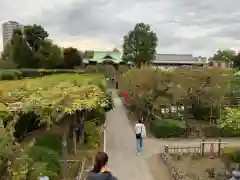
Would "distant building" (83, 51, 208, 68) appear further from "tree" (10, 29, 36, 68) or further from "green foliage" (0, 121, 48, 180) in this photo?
"green foliage" (0, 121, 48, 180)

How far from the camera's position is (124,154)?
1544 centimetres

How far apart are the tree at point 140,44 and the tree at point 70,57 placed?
312 inches

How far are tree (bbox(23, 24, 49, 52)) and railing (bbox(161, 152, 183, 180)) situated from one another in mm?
30964

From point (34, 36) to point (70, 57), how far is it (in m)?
9.06

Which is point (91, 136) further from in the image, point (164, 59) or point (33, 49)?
point (164, 59)

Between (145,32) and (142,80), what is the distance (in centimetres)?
3187

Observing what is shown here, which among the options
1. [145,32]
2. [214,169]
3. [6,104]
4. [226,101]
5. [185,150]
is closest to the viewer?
[6,104]

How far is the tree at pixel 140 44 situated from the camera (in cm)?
5303

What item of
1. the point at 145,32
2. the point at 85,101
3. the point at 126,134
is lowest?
the point at 126,134

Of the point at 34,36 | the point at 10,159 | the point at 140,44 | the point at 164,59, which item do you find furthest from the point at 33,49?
the point at 10,159

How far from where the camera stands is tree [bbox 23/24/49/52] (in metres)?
42.4

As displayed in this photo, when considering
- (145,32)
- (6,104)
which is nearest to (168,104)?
(6,104)

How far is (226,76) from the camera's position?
2284 cm

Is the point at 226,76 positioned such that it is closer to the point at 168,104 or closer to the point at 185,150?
the point at 168,104
